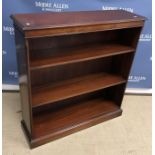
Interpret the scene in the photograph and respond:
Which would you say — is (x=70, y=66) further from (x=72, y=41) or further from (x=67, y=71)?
(x=72, y=41)

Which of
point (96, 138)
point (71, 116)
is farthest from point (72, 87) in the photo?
point (96, 138)

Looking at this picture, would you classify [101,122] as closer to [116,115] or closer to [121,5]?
[116,115]

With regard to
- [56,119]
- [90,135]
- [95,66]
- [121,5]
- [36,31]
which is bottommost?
[90,135]

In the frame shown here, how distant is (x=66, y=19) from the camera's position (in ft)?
4.75

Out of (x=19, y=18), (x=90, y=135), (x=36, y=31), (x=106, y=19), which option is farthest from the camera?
(x=90, y=135)

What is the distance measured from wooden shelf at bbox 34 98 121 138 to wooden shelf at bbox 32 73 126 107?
0.95 ft

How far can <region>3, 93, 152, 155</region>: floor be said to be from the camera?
1.64m

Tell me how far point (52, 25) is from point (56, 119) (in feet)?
2.89

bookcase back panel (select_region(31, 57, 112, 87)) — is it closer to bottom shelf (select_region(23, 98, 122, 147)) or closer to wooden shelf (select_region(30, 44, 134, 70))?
wooden shelf (select_region(30, 44, 134, 70))

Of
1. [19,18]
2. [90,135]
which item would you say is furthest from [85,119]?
[19,18]

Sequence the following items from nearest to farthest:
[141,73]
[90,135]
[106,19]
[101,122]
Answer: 1. [106,19]
2. [90,135]
3. [101,122]
4. [141,73]

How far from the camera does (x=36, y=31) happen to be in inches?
49.1

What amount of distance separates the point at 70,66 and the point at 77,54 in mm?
239

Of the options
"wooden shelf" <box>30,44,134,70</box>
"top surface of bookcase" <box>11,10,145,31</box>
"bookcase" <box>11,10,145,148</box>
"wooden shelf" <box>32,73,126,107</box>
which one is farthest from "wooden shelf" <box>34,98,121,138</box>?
"top surface of bookcase" <box>11,10,145,31</box>
